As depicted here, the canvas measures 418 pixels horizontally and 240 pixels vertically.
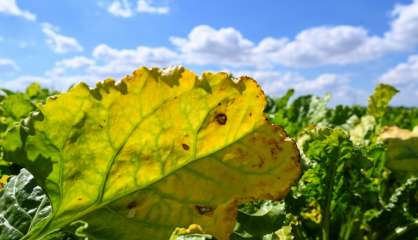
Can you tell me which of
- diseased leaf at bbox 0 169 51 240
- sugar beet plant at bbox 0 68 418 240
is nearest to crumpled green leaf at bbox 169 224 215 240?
sugar beet plant at bbox 0 68 418 240

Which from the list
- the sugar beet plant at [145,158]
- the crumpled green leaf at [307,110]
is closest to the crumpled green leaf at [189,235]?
the sugar beet plant at [145,158]

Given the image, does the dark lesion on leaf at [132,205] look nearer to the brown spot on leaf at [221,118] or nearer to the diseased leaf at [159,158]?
the diseased leaf at [159,158]

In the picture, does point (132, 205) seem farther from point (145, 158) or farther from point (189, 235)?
point (189, 235)

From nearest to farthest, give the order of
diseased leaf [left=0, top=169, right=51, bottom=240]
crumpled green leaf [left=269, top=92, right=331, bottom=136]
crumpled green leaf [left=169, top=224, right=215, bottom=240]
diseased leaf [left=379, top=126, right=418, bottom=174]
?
crumpled green leaf [left=169, top=224, right=215, bottom=240] < diseased leaf [left=0, top=169, right=51, bottom=240] < diseased leaf [left=379, top=126, right=418, bottom=174] < crumpled green leaf [left=269, top=92, right=331, bottom=136]

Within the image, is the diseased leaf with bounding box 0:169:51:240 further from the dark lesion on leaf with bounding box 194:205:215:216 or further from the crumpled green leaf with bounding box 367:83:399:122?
the crumpled green leaf with bounding box 367:83:399:122

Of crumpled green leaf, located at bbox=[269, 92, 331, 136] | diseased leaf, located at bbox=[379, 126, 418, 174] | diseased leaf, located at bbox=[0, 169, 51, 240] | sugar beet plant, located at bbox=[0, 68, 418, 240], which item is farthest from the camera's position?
crumpled green leaf, located at bbox=[269, 92, 331, 136]

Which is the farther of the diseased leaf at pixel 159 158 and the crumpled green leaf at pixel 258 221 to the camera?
the crumpled green leaf at pixel 258 221

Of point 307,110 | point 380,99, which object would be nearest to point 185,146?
point 380,99

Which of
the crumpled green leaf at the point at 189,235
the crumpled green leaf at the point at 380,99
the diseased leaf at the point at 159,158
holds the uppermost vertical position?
the crumpled green leaf at the point at 380,99
